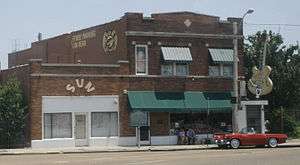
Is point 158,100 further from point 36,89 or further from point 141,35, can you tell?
point 36,89

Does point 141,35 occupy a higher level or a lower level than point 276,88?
higher

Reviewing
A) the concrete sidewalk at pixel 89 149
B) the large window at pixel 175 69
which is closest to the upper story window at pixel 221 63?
the large window at pixel 175 69

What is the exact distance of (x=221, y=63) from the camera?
47.4m

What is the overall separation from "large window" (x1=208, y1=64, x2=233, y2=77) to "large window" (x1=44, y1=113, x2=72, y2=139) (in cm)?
1159

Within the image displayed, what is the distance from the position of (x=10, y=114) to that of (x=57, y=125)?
322 centimetres

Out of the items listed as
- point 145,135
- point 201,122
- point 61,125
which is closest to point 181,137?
point 201,122

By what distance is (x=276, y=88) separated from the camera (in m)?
53.4

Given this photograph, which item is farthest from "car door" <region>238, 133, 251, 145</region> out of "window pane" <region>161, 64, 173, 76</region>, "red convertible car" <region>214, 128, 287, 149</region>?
"window pane" <region>161, 64, 173, 76</region>

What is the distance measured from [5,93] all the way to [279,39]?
25.5 m

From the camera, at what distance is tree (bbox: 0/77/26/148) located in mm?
41594

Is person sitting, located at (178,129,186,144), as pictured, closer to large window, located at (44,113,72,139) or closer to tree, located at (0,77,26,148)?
→ large window, located at (44,113,72,139)

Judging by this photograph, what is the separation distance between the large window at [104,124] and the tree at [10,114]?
4903mm

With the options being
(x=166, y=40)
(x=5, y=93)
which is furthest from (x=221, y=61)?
(x=5, y=93)

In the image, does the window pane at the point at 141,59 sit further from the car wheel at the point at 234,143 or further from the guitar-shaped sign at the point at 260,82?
the guitar-shaped sign at the point at 260,82
